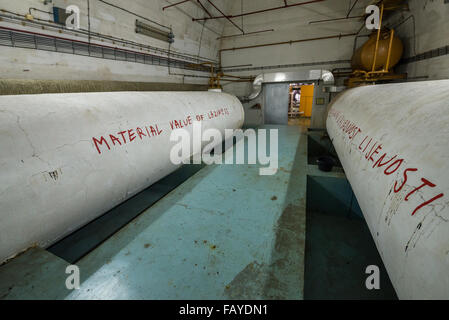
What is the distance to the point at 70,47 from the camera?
2.70m

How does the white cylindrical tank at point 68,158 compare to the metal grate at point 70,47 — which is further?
the metal grate at point 70,47

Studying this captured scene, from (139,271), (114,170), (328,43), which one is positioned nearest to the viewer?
(139,271)

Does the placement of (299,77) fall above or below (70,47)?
above

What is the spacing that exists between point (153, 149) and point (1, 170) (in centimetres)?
107

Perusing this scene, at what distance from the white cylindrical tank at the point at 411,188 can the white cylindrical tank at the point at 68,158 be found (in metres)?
1.80

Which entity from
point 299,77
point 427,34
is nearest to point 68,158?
point 427,34

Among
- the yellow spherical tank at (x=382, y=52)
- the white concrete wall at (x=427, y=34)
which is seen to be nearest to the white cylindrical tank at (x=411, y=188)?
the white concrete wall at (x=427, y=34)

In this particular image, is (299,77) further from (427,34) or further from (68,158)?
(68,158)

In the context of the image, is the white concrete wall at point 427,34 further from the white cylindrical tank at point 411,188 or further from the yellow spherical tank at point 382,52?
the white cylindrical tank at point 411,188

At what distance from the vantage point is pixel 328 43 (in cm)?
580

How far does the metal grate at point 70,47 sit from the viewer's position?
2158mm

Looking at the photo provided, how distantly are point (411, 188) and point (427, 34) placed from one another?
4.29m

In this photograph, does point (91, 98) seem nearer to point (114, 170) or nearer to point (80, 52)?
point (114, 170)
